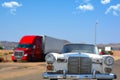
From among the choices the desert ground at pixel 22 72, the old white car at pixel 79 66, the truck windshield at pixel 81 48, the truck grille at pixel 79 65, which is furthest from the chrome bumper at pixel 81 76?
the desert ground at pixel 22 72

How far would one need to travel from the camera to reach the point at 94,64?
16250 mm

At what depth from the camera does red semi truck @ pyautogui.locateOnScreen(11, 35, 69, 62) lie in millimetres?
44719

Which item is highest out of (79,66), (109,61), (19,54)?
(19,54)

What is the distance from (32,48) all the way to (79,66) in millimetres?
29651

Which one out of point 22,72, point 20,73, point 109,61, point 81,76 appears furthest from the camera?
point 22,72

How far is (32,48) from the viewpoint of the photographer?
4544 centimetres

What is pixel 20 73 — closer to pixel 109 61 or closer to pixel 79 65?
pixel 79 65

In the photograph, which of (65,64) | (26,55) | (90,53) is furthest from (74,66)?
(26,55)

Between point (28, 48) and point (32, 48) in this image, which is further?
point (32, 48)

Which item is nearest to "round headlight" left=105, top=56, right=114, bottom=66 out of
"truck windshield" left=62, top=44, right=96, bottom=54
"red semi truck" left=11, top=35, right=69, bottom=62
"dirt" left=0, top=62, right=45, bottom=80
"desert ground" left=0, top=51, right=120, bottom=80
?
"truck windshield" left=62, top=44, right=96, bottom=54

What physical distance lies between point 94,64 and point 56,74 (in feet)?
5.61

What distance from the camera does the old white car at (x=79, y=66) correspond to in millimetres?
15812

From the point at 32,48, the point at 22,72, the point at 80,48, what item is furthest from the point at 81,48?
the point at 32,48

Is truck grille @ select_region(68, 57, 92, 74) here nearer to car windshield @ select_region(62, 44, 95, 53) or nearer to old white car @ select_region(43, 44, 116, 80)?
old white car @ select_region(43, 44, 116, 80)
